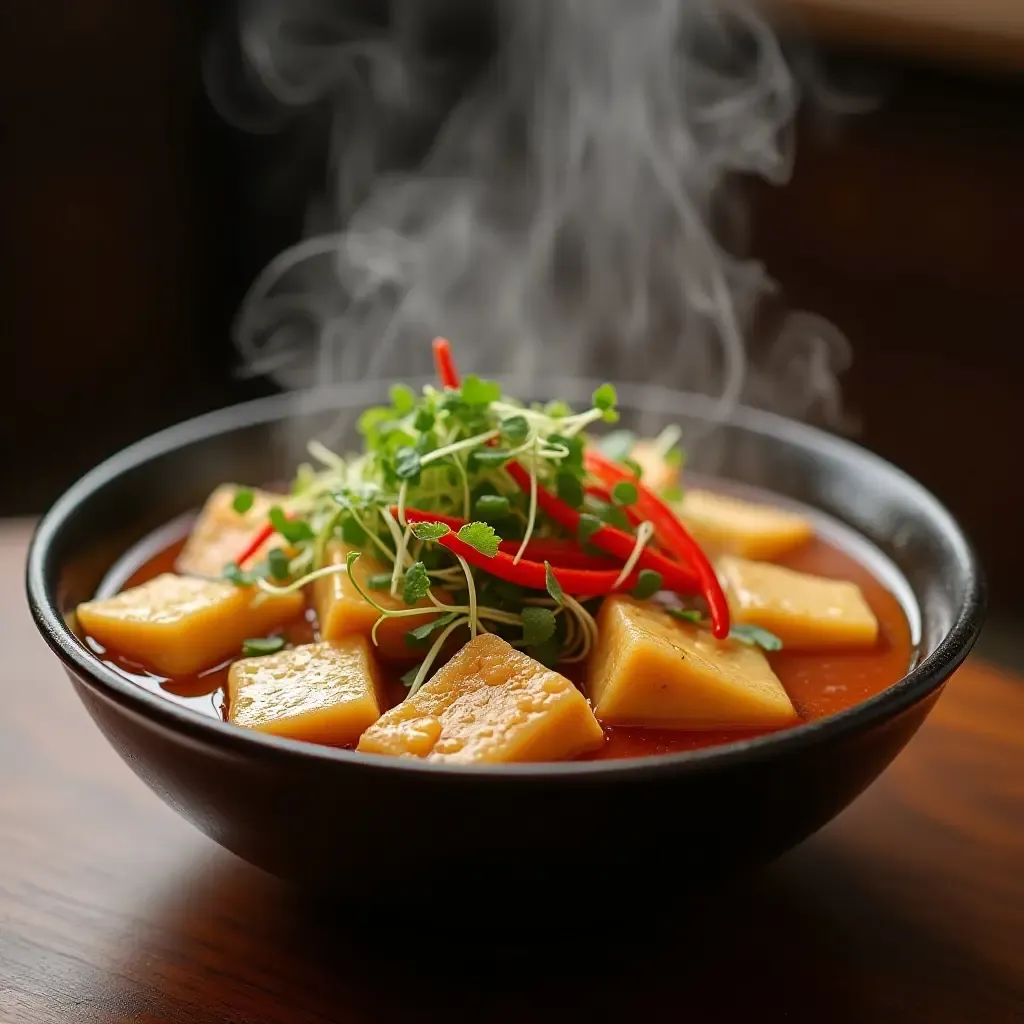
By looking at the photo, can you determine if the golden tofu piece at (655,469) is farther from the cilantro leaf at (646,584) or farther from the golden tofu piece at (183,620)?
the golden tofu piece at (183,620)

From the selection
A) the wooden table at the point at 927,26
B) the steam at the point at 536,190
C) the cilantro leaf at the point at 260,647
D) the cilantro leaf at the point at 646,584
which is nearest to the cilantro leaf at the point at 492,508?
the cilantro leaf at the point at 646,584

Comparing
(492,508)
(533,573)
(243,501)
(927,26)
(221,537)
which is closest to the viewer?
(533,573)

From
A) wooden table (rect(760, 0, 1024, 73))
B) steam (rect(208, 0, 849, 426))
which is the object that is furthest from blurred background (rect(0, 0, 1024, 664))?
steam (rect(208, 0, 849, 426))

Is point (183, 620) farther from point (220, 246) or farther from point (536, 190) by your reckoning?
point (220, 246)

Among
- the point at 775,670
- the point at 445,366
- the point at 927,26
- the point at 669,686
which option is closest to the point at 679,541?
the point at 775,670

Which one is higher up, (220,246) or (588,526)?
(588,526)

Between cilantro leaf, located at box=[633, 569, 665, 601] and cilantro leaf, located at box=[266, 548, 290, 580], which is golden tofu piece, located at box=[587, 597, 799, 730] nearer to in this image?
cilantro leaf, located at box=[633, 569, 665, 601]

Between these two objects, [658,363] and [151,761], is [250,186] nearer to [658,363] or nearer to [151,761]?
[658,363]

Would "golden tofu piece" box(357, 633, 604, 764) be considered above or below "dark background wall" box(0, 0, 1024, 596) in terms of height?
above
